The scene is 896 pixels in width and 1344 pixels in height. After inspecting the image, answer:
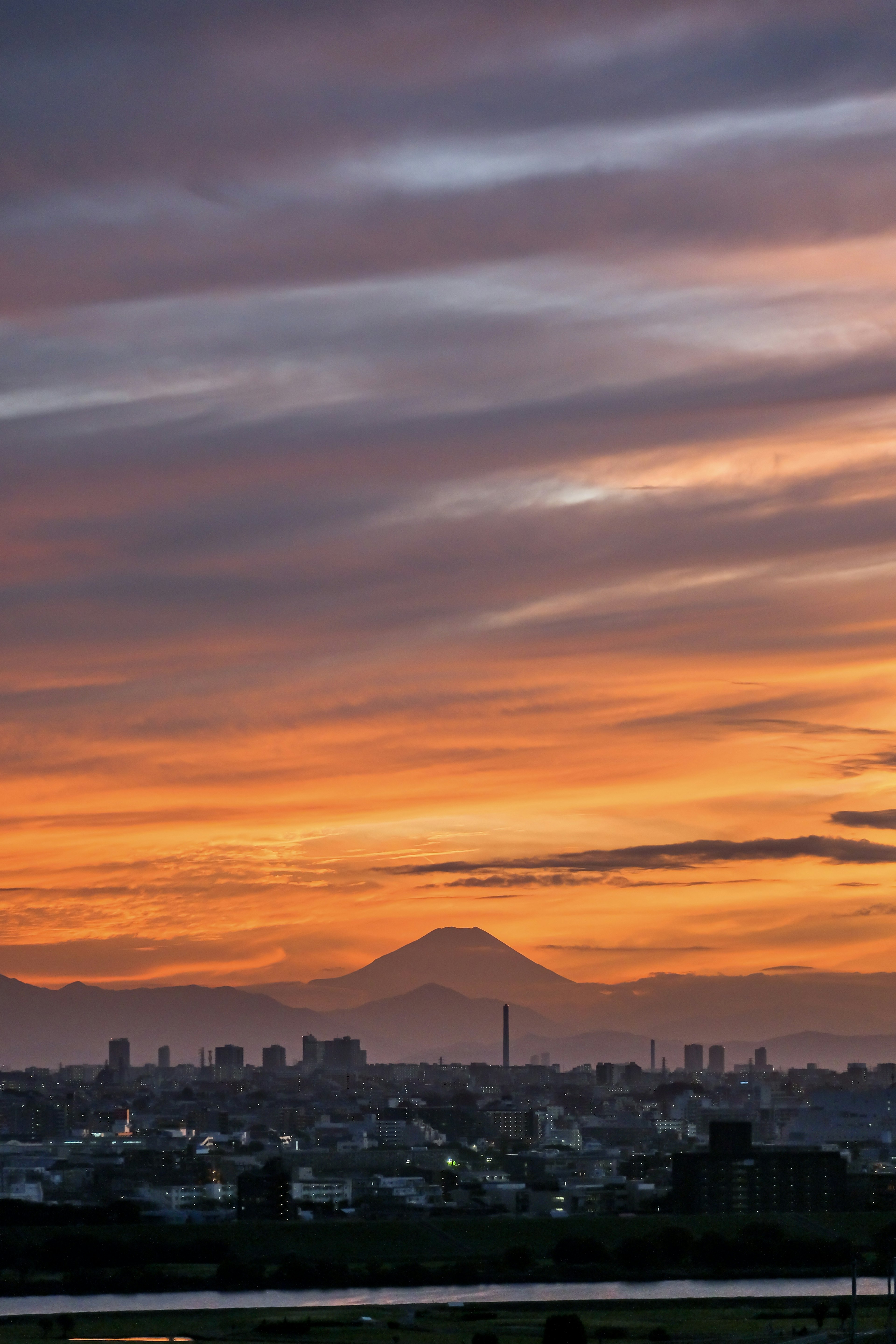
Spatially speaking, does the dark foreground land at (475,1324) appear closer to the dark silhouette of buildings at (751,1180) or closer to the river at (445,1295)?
the river at (445,1295)

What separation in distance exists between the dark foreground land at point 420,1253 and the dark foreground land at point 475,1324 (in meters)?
6.57

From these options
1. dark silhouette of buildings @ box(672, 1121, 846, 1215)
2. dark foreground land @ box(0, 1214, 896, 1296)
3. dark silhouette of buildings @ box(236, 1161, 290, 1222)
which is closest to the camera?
dark foreground land @ box(0, 1214, 896, 1296)

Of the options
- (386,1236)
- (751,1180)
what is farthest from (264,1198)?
(751,1180)

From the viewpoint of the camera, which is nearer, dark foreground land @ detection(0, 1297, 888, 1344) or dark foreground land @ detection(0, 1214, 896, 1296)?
dark foreground land @ detection(0, 1297, 888, 1344)

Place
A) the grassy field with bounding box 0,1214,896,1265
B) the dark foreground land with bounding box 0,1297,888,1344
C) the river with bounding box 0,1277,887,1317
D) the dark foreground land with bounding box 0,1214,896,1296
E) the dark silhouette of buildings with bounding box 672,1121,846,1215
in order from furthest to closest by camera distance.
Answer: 1. the dark silhouette of buildings with bounding box 672,1121,846,1215
2. the grassy field with bounding box 0,1214,896,1265
3. the dark foreground land with bounding box 0,1214,896,1296
4. the river with bounding box 0,1277,887,1317
5. the dark foreground land with bounding box 0,1297,888,1344

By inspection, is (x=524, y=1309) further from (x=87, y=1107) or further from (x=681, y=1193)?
(x=87, y=1107)

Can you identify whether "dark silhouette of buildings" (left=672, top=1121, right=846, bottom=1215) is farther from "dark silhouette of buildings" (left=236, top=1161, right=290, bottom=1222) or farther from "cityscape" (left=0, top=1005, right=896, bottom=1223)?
"dark silhouette of buildings" (left=236, top=1161, right=290, bottom=1222)

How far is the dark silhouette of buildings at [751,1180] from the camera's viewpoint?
91875 mm

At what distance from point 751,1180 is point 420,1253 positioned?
20644mm

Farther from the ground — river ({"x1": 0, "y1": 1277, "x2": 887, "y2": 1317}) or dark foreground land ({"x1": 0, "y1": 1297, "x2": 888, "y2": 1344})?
dark foreground land ({"x1": 0, "y1": 1297, "x2": 888, "y2": 1344})

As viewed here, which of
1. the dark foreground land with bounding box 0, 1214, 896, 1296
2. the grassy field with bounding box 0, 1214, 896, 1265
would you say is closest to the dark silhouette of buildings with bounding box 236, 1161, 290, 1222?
the grassy field with bounding box 0, 1214, 896, 1265

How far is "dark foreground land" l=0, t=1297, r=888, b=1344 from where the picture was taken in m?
Answer: 47.8

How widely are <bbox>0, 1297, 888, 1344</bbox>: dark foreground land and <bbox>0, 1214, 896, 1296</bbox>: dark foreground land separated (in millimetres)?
6570

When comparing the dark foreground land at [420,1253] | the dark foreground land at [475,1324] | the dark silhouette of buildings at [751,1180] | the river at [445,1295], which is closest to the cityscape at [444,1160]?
the dark silhouette of buildings at [751,1180]
